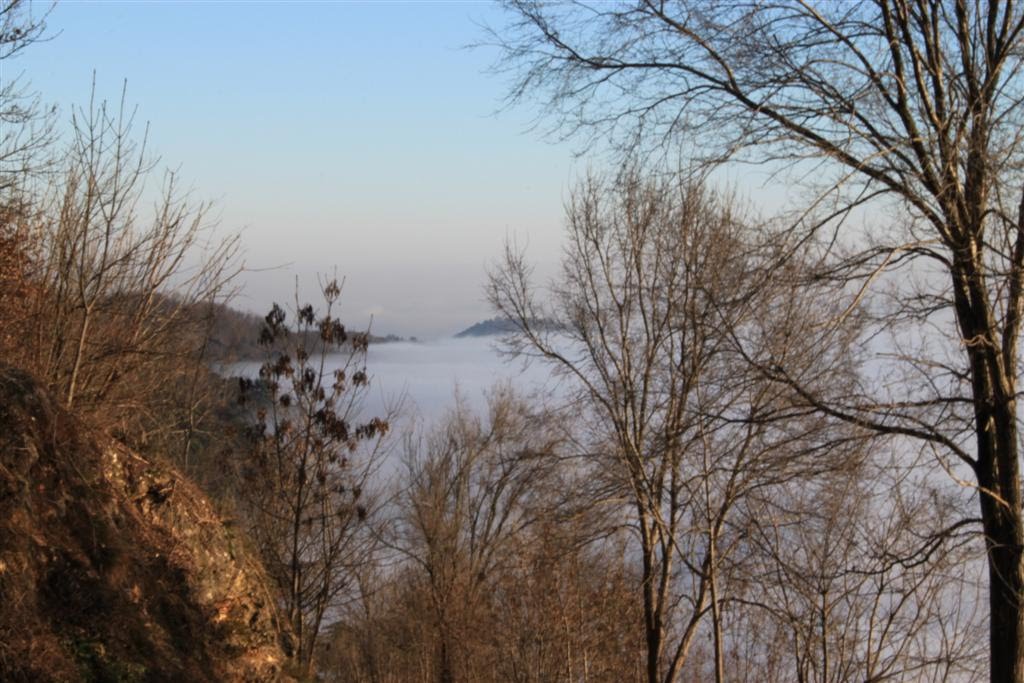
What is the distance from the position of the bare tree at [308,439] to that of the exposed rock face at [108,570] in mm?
6246

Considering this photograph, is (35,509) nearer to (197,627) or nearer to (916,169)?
(197,627)

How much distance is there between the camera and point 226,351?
27.5m

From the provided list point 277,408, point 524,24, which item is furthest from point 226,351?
point 524,24

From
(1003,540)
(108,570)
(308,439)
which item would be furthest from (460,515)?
(1003,540)

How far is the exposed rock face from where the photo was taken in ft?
23.9

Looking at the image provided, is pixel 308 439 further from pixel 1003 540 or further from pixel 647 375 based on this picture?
pixel 1003 540

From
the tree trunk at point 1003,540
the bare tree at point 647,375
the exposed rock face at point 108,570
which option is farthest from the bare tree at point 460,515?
the tree trunk at point 1003,540

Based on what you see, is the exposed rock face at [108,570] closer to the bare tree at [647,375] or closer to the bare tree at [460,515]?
the bare tree at [647,375]

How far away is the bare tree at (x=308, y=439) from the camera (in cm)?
1606

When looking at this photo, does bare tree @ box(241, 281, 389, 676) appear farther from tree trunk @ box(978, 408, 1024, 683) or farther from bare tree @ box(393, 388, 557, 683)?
tree trunk @ box(978, 408, 1024, 683)

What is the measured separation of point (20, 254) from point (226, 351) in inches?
709

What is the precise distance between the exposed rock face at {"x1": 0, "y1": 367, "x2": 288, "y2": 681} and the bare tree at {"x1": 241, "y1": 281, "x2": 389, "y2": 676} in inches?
246

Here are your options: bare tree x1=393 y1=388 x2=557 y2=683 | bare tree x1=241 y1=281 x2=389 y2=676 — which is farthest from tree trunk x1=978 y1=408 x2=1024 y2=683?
bare tree x1=393 y1=388 x2=557 y2=683

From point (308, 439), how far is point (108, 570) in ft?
26.0
